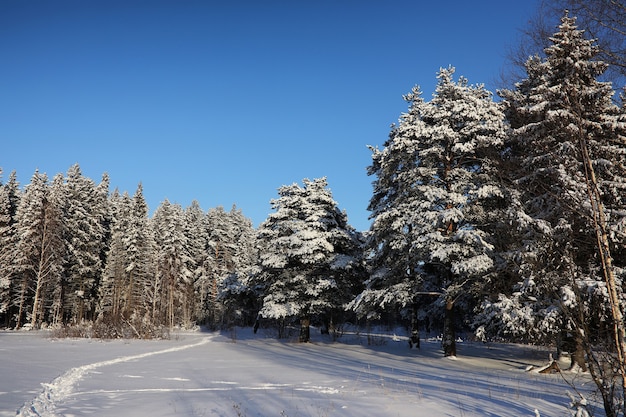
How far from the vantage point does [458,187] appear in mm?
19391

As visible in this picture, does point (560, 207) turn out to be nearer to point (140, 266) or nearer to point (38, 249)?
point (38, 249)

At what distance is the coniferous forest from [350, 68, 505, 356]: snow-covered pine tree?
0.08m

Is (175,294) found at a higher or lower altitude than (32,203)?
lower

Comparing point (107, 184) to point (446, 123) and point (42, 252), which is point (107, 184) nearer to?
point (42, 252)

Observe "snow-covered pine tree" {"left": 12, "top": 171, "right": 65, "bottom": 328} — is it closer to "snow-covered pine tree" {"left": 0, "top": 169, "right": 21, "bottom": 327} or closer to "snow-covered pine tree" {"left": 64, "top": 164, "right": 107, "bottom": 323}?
"snow-covered pine tree" {"left": 0, "top": 169, "right": 21, "bottom": 327}

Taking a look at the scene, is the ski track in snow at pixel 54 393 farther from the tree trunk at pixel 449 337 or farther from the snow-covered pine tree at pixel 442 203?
the tree trunk at pixel 449 337

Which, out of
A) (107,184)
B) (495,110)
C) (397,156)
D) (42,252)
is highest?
(107,184)

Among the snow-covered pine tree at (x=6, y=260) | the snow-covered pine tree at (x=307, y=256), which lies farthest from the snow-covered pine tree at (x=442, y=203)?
the snow-covered pine tree at (x=6, y=260)

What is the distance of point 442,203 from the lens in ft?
63.1

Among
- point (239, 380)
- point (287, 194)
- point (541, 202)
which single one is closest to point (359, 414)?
point (239, 380)

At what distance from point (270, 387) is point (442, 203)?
1226 cm

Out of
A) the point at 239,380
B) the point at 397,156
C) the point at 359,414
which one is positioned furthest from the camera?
the point at 397,156

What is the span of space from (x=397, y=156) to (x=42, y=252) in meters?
32.1

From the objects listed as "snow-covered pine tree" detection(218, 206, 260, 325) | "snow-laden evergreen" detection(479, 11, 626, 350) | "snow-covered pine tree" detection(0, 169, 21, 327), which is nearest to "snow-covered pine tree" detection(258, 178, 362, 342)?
"snow-covered pine tree" detection(218, 206, 260, 325)
